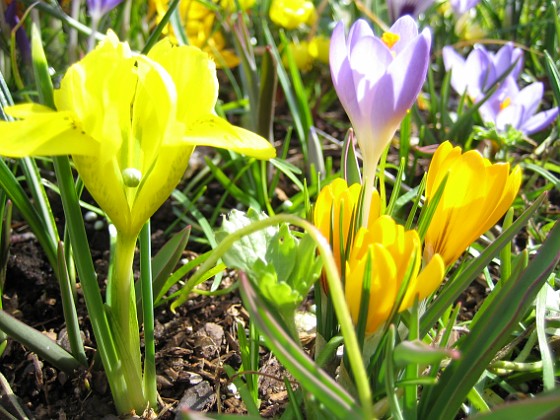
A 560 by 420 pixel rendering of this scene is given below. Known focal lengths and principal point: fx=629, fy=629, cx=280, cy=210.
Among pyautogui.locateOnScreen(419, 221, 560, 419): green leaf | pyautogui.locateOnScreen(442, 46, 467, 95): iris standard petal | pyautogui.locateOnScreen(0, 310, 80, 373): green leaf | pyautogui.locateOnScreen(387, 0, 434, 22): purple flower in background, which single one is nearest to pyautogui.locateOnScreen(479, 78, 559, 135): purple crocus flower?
pyautogui.locateOnScreen(442, 46, 467, 95): iris standard petal

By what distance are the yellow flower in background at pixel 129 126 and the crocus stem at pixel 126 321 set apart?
0.13 ft

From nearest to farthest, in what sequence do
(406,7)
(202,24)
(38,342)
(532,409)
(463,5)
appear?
(532,409) → (38,342) → (406,7) → (463,5) → (202,24)

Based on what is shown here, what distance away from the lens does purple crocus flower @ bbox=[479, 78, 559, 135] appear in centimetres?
159

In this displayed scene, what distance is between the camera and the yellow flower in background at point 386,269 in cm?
69

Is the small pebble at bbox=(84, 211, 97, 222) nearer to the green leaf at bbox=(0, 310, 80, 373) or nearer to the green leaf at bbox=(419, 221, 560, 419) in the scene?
the green leaf at bbox=(0, 310, 80, 373)

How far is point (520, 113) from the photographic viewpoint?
5.23 ft

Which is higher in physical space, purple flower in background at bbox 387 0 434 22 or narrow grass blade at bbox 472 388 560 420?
purple flower in background at bbox 387 0 434 22

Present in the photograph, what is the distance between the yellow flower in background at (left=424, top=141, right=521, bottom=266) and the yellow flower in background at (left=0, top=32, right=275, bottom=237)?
0.77 ft

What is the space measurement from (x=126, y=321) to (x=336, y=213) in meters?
0.32

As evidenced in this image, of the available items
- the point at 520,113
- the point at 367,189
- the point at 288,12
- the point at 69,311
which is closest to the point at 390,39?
the point at 367,189

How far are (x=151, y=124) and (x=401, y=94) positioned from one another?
0.31 metres

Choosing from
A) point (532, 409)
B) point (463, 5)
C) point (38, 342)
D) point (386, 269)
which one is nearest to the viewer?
point (532, 409)

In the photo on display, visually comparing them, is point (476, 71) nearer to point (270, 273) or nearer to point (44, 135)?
point (270, 273)

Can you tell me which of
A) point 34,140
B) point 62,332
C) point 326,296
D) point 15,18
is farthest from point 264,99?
point 34,140
